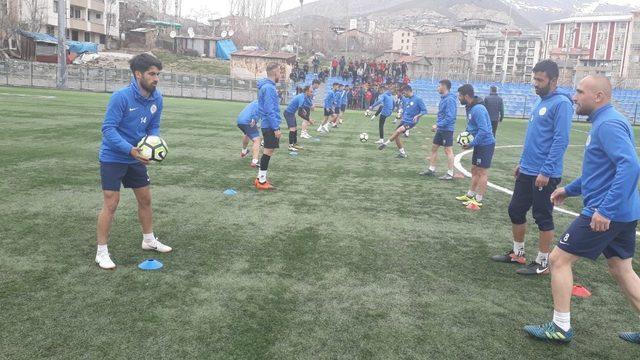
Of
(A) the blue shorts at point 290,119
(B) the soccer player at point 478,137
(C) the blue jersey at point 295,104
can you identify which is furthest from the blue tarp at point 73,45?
(B) the soccer player at point 478,137

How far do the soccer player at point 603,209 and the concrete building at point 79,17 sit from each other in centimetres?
6246

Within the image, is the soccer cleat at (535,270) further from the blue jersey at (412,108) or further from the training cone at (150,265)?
the blue jersey at (412,108)

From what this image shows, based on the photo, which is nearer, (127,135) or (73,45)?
(127,135)

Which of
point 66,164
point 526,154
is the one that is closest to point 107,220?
point 526,154

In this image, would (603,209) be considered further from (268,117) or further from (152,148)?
(268,117)

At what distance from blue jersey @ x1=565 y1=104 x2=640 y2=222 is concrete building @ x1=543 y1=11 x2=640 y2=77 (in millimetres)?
110178

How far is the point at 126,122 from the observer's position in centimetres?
511

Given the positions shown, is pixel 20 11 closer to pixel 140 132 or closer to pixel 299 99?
pixel 299 99

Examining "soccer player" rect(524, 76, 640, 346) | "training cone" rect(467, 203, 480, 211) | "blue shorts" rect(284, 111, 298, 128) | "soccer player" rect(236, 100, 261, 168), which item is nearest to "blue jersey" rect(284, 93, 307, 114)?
"blue shorts" rect(284, 111, 298, 128)

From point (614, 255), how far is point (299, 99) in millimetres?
12739

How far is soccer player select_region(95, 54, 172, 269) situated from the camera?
490cm

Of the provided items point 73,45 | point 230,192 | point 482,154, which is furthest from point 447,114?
point 73,45

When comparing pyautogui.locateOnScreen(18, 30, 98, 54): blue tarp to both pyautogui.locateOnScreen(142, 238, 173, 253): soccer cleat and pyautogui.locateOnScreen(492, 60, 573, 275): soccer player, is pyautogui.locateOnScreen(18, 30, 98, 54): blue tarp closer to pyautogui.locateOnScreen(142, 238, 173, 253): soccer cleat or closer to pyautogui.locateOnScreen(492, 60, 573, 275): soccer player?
pyautogui.locateOnScreen(142, 238, 173, 253): soccer cleat

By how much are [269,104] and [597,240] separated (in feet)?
20.8
